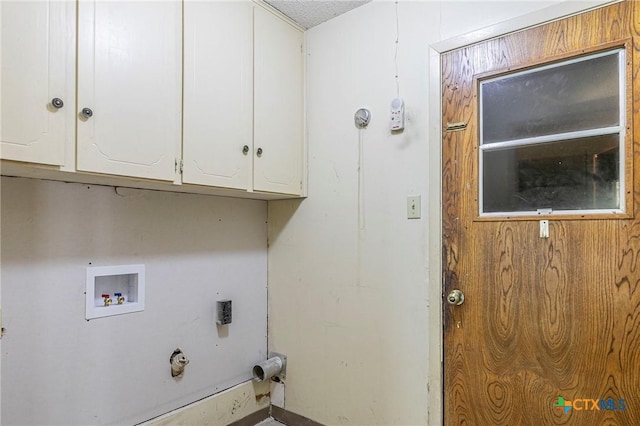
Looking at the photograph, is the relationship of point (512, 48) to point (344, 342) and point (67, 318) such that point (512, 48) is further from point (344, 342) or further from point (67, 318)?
point (67, 318)

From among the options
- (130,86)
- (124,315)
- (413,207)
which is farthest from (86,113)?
(413,207)

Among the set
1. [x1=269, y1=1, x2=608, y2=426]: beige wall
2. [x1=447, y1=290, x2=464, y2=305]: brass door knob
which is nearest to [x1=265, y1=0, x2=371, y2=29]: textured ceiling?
[x1=269, y1=1, x2=608, y2=426]: beige wall

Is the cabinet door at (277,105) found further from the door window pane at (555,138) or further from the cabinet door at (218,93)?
the door window pane at (555,138)

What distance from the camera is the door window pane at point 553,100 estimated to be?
1.32 m

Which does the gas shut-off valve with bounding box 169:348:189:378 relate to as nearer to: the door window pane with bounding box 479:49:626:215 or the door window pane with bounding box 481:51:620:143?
the door window pane with bounding box 479:49:626:215

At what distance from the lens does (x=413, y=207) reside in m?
1.73

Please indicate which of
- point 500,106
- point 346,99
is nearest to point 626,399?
point 500,106

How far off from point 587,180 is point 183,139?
1.58 metres

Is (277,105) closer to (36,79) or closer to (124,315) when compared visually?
(36,79)

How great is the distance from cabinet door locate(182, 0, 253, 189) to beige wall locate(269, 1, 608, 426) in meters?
0.46

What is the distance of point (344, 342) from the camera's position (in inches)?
78.1

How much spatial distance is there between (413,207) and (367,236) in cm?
30

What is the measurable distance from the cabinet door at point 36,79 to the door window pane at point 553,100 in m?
1.58

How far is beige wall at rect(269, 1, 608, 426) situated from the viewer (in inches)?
66.4
